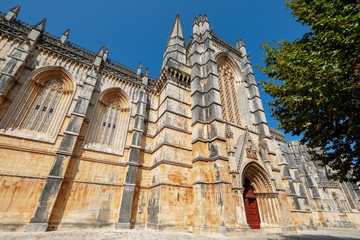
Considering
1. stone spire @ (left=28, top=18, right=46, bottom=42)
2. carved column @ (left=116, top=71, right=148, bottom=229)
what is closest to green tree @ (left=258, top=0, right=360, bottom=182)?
carved column @ (left=116, top=71, right=148, bottom=229)

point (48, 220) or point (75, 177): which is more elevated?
point (75, 177)

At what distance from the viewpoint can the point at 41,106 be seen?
11875mm

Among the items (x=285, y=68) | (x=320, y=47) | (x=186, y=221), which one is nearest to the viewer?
(x=320, y=47)

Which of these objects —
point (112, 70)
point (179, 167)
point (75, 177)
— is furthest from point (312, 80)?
point (112, 70)

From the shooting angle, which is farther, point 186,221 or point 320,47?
point 186,221

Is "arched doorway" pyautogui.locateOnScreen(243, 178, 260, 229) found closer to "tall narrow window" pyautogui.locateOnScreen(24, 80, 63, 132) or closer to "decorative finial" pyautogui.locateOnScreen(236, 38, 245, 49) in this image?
"tall narrow window" pyautogui.locateOnScreen(24, 80, 63, 132)

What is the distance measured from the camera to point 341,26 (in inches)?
188

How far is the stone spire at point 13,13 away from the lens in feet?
42.4

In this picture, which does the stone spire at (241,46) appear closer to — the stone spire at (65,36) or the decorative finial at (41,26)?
the stone spire at (65,36)

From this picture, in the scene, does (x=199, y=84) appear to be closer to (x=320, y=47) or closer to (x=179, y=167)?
(x=179, y=167)

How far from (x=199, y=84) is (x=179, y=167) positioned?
835 centimetres

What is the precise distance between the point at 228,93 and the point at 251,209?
11647 millimetres

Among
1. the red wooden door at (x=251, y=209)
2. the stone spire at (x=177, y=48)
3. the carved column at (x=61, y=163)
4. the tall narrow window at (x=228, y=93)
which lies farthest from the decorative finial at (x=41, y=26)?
the red wooden door at (x=251, y=209)

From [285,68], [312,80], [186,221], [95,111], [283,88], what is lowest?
[186,221]
